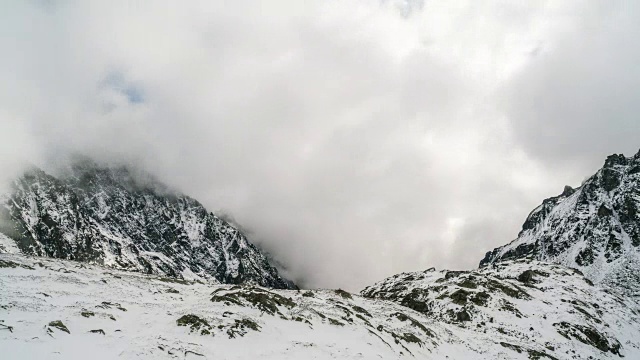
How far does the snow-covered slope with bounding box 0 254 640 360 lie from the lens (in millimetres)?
24484

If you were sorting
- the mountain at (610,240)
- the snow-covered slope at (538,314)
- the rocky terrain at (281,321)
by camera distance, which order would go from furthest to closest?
1. the mountain at (610,240)
2. the snow-covered slope at (538,314)
3. the rocky terrain at (281,321)

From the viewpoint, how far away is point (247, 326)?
31281mm

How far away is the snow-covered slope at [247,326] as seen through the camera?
24484mm

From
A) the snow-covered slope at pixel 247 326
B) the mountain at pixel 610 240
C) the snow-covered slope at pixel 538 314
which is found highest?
the mountain at pixel 610 240

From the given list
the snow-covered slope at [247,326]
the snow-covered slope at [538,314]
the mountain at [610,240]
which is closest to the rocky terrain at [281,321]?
the snow-covered slope at [247,326]

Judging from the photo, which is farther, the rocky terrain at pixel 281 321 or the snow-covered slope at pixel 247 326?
the rocky terrain at pixel 281 321

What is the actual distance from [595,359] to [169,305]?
5417 centimetres

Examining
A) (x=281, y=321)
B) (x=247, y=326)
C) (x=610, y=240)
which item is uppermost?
(x=610, y=240)

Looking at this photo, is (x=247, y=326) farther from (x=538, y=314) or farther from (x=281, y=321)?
(x=538, y=314)

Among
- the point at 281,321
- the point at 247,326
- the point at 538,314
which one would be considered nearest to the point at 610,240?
the point at 538,314

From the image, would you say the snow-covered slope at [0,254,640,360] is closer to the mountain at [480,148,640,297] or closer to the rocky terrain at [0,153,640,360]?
the rocky terrain at [0,153,640,360]

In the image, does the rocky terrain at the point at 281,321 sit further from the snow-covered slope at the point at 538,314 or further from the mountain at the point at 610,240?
the mountain at the point at 610,240

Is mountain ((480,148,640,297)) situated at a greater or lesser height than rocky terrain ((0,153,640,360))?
greater

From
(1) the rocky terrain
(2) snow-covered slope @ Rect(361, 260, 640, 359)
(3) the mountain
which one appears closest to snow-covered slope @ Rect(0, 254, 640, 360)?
(1) the rocky terrain
